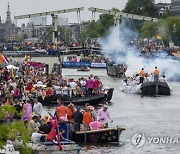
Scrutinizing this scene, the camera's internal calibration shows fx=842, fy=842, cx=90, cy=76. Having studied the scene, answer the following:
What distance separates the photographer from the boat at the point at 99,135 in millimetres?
36438

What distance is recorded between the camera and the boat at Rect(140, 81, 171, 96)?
68938 mm

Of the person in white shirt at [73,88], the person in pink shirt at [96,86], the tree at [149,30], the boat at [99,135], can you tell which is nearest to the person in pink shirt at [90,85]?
the person in pink shirt at [96,86]

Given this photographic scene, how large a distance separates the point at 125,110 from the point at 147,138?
16.7 metres

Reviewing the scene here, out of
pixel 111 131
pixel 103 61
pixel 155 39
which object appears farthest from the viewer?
pixel 155 39

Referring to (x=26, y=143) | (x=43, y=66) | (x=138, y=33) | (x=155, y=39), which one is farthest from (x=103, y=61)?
(x=26, y=143)

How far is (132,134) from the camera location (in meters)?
41.2

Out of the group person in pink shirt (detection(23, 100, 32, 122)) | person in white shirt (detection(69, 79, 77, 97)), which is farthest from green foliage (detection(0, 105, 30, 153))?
person in white shirt (detection(69, 79, 77, 97))

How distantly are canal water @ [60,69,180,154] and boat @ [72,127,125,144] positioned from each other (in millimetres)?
283

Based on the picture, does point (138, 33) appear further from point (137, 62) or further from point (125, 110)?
point (125, 110)

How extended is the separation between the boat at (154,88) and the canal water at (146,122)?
32.7 inches

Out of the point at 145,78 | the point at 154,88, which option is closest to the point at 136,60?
the point at 145,78

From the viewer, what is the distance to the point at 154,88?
2717 inches

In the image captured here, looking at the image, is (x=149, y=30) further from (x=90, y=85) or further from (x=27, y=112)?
(x=27, y=112)

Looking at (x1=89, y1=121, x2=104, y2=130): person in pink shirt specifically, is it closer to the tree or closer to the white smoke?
the white smoke
